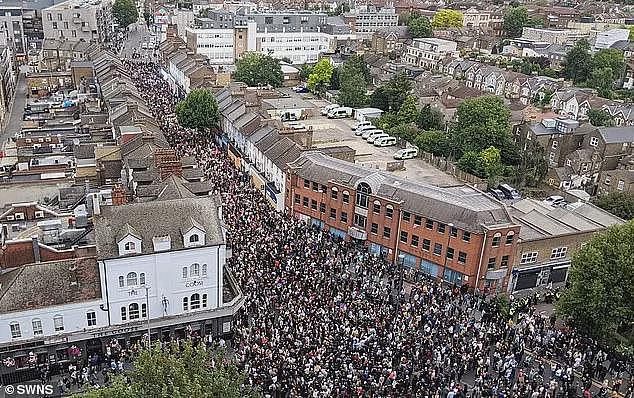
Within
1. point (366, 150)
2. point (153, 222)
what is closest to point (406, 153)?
point (366, 150)

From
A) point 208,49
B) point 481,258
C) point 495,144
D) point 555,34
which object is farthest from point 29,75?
point 555,34

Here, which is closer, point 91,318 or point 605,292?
point 91,318

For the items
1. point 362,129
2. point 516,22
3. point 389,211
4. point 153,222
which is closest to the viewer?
point 153,222

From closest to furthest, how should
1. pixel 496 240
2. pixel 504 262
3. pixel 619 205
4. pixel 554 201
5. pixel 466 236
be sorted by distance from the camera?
pixel 496 240
pixel 466 236
pixel 504 262
pixel 619 205
pixel 554 201

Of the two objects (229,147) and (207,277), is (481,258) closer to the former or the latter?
(207,277)

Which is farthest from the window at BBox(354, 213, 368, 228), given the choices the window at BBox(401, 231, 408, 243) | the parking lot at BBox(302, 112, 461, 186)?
the parking lot at BBox(302, 112, 461, 186)

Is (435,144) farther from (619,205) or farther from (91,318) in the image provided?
(91,318)

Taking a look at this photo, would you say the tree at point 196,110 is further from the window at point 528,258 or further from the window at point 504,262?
the window at point 528,258
